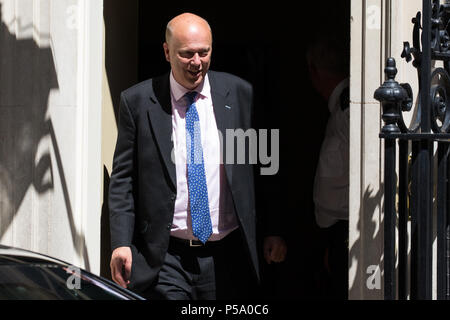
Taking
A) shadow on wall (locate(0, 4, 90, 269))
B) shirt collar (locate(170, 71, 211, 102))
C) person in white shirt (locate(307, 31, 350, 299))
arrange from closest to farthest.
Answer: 1. shirt collar (locate(170, 71, 211, 102))
2. shadow on wall (locate(0, 4, 90, 269))
3. person in white shirt (locate(307, 31, 350, 299))

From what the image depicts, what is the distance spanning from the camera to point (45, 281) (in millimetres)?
3672

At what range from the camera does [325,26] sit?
28.8 ft

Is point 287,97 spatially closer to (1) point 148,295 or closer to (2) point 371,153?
(2) point 371,153

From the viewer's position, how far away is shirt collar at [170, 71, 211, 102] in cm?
568

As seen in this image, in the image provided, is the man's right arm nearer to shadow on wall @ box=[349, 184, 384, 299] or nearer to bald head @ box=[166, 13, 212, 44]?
bald head @ box=[166, 13, 212, 44]

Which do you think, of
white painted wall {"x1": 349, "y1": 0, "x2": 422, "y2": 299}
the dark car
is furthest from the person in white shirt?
the dark car

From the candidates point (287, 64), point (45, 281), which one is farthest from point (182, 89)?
point (287, 64)

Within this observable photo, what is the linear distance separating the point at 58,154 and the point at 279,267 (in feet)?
10.3

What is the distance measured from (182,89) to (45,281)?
87.5 inches

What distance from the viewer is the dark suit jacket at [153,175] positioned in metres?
5.52

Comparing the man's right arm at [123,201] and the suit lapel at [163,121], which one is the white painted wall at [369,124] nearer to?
the suit lapel at [163,121]

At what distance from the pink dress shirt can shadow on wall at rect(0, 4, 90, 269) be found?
0.96 metres

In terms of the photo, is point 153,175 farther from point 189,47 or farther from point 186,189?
point 189,47
